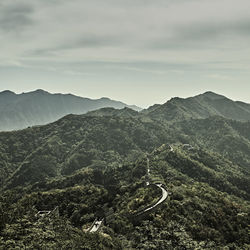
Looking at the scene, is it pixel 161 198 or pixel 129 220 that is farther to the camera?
pixel 161 198

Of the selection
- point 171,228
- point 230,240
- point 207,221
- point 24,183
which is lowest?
point 24,183

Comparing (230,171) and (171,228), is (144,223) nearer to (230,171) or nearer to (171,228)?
(171,228)

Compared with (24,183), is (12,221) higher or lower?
higher

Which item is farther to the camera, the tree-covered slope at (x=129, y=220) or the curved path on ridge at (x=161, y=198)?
the curved path on ridge at (x=161, y=198)

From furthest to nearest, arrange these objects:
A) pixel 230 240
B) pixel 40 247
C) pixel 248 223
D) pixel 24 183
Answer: pixel 24 183 → pixel 248 223 → pixel 230 240 → pixel 40 247

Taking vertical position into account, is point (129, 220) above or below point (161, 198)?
below

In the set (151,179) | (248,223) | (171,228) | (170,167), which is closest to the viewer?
(171,228)

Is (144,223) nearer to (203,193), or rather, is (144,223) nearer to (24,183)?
(203,193)

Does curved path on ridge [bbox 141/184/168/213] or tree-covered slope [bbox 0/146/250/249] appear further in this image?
curved path on ridge [bbox 141/184/168/213]

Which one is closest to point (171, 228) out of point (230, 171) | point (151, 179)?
point (151, 179)

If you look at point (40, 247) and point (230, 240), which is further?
point (230, 240)
